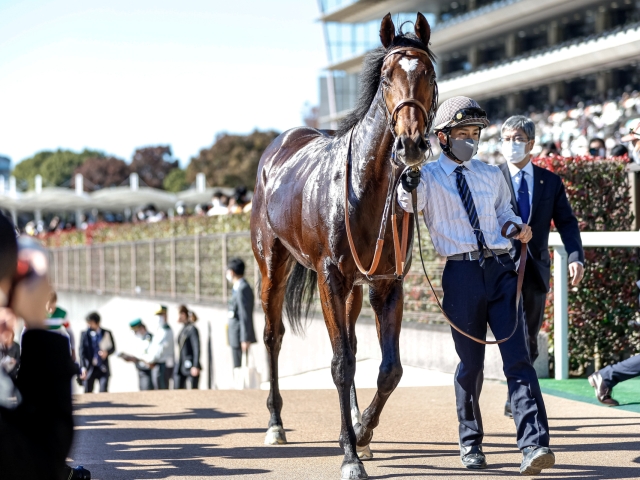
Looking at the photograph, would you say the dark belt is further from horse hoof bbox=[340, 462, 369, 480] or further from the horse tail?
the horse tail

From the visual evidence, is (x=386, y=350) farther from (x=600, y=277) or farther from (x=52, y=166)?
(x=52, y=166)

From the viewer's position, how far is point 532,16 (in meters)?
34.5

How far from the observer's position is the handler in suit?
12.3 m

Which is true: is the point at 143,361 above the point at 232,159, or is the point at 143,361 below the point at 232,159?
below

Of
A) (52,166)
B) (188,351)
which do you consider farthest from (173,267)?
(52,166)

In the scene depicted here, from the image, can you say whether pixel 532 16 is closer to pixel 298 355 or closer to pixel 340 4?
pixel 340 4

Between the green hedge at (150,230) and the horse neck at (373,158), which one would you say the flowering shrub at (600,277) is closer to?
the horse neck at (373,158)

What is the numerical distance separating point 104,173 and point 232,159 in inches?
1247

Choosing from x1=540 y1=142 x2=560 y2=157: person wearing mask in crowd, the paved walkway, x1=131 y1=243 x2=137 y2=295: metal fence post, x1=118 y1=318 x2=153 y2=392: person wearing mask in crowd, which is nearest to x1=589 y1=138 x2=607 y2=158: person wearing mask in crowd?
x1=540 y1=142 x2=560 y2=157: person wearing mask in crowd

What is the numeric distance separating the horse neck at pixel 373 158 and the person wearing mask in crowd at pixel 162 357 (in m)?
8.78

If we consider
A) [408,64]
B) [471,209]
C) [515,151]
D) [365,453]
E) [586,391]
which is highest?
[408,64]

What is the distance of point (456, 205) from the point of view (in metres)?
4.78

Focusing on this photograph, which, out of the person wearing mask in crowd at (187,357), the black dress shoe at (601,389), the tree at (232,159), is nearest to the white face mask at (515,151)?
the black dress shoe at (601,389)

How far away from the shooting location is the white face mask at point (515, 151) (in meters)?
6.03
